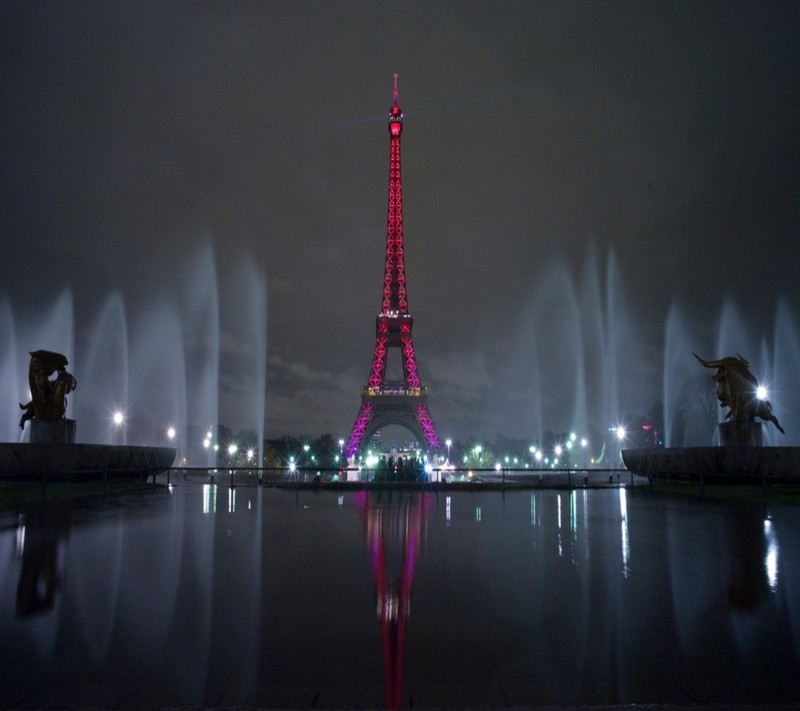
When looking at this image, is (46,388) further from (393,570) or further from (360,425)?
(360,425)

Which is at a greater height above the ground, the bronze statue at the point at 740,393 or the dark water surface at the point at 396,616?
the bronze statue at the point at 740,393

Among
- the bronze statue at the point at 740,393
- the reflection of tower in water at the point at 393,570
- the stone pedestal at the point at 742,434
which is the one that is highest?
the bronze statue at the point at 740,393

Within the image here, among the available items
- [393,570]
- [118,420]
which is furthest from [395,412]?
[393,570]

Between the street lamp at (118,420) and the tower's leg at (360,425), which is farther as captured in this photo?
the tower's leg at (360,425)

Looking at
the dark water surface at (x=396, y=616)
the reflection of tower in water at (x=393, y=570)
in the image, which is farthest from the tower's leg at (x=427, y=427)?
the dark water surface at (x=396, y=616)

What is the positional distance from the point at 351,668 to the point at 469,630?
6.03 ft

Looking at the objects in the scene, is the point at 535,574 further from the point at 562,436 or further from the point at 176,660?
the point at 562,436

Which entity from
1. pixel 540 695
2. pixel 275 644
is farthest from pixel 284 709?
pixel 540 695

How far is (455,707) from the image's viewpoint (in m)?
5.28

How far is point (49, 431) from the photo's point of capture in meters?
30.6

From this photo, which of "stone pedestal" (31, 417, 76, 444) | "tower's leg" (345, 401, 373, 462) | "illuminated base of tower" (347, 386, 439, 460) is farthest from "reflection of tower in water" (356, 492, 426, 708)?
"illuminated base of tower" (347, 386, 439, 460)

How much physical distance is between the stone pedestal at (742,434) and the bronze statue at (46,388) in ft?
110

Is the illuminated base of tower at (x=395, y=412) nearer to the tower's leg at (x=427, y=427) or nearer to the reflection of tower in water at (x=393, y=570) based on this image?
the tower's leg at (x=427, y=427)

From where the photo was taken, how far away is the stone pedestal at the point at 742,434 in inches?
1222
